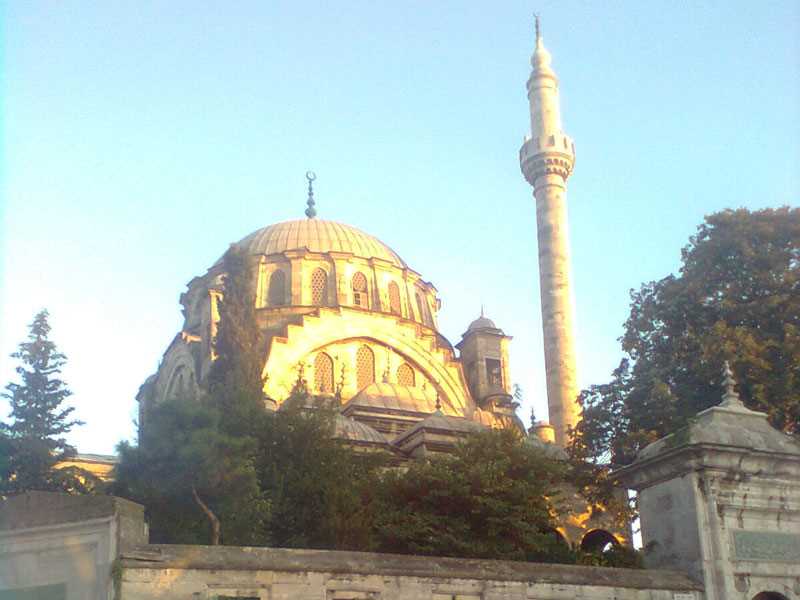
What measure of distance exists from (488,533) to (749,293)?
8099 mm

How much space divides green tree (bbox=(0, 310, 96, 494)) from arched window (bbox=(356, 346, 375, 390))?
13.1 m

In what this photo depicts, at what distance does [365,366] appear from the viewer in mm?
40188

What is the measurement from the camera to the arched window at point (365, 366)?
3988 centimetres

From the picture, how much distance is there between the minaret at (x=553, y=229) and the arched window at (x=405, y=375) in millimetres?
5004

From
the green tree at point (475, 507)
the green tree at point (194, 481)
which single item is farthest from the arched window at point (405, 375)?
the green tree at point (194, 481)

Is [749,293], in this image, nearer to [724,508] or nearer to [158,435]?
[724,508]

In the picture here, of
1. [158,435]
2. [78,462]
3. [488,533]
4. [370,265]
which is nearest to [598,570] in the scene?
[488,533]

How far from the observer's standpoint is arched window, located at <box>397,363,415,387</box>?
1599 inches

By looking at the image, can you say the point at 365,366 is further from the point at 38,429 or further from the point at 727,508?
the point at 727,508

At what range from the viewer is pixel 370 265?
43.0m

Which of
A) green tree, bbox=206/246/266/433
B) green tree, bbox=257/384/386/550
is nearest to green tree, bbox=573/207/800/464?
green tree, bbox=257/384/386/550

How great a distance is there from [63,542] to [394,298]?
107 feet

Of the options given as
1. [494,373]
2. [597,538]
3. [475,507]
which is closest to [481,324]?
[494,373]

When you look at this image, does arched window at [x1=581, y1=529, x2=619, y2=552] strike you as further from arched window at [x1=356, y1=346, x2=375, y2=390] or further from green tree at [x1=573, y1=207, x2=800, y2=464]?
arched window at [x1=356, y1=346, x2=375, y2=390]
